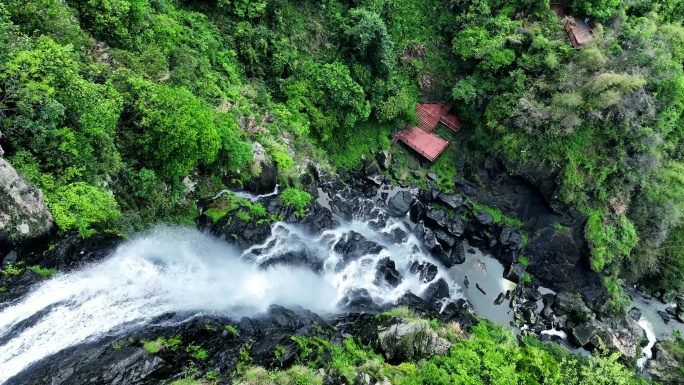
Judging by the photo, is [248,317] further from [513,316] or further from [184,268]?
[513,316]

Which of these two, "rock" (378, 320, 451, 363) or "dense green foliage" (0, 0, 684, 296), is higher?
"dense green foliage" (0, 0, 684, 296)

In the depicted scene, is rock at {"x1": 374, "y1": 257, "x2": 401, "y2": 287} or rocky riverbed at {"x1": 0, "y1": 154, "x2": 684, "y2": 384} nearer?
rocky riverbed at {"x1": 0, "y1": 154, "x2": 684, "y2": 384}

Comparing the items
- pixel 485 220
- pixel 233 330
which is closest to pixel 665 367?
pixel 485 220

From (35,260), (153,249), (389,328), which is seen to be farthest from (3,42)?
(389,328)

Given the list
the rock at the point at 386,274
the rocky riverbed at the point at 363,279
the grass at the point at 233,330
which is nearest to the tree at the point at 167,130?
the rocky riverbed at the point at 363,279

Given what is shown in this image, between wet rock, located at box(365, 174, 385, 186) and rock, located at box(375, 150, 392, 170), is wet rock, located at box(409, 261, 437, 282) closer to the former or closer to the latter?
wet rock, located at box(365, 174, 385, 186)

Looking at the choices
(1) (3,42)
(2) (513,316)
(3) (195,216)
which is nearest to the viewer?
(1) (3,42)

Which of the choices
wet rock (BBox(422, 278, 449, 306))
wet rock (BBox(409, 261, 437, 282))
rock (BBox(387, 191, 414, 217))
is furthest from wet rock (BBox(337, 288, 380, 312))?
rock (BBox(387, 191, 414, 217))
